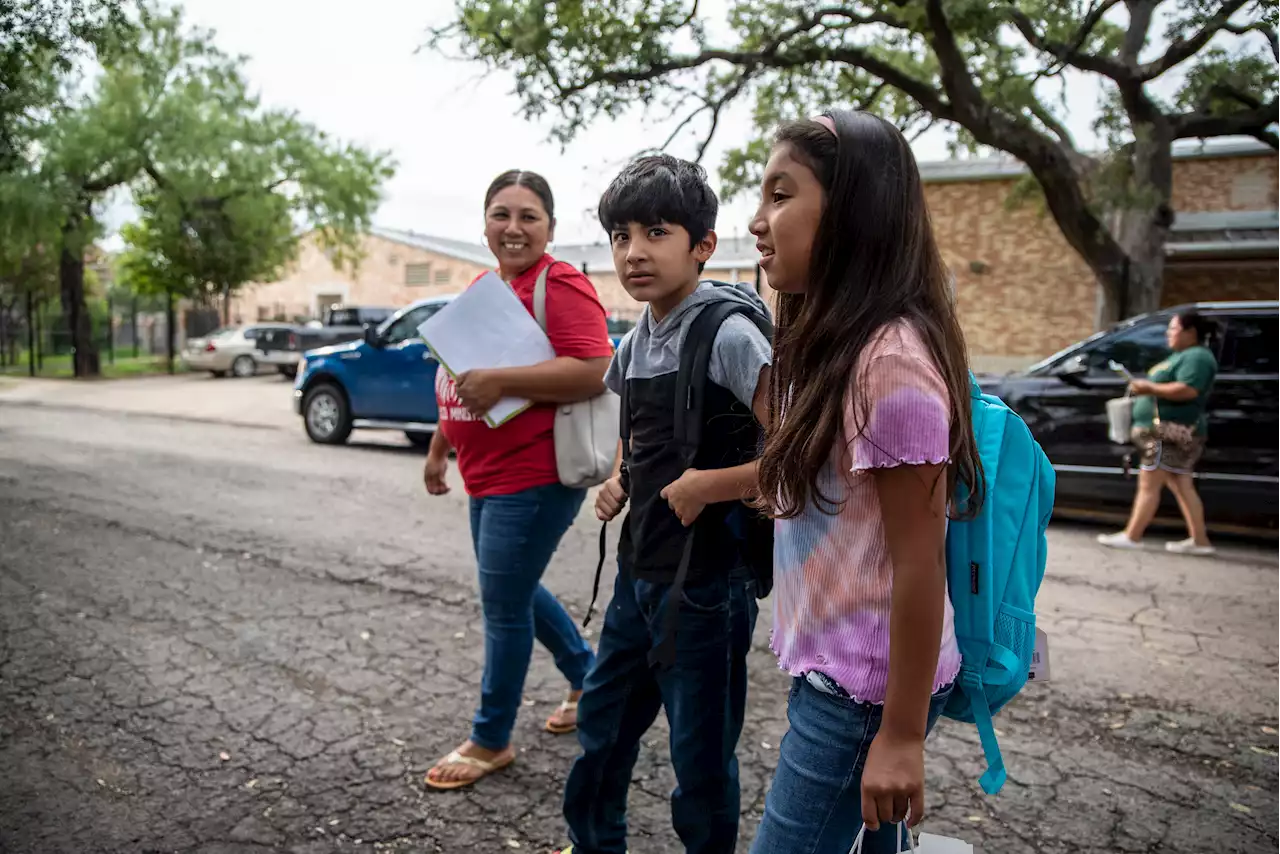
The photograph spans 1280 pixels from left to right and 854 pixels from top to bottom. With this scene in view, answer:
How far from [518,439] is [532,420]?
0.24 ft

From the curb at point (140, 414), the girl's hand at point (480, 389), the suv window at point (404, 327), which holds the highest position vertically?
the suv window at point (404, 327)

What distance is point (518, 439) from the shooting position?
9.52ft

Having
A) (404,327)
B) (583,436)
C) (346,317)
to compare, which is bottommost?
(583,436)

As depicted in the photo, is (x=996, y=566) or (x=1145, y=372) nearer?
(x=996, y=566)

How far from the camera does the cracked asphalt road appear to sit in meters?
2.88

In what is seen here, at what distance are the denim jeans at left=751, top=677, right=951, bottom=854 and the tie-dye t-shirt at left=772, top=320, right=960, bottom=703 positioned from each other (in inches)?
1.9

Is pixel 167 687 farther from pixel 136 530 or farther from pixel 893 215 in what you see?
pixel 893 215

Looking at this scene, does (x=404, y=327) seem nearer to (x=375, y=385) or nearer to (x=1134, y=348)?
(x=375, y=385)

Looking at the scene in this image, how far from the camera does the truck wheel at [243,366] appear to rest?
2620cm

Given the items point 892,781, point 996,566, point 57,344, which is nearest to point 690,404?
point 996,566

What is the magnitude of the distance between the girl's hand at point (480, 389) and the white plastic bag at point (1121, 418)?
6014 millimetres

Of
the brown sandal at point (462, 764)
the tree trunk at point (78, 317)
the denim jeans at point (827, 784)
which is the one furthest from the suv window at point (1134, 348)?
the tree trunk at point (78, 317)

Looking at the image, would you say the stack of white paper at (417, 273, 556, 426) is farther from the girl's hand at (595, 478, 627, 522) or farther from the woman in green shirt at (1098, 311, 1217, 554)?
the woman in green shirt at (1098, 311, 1217, 554)

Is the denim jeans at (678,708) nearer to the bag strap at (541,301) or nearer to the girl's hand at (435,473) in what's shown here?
the bag strap at (541,301)
